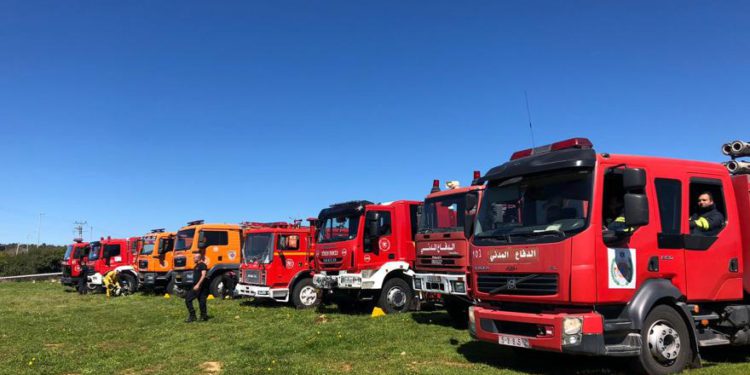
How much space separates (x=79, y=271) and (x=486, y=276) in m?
24.6

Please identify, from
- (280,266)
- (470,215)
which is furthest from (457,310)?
(280,266)

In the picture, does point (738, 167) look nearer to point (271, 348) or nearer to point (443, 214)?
point (443, 214)

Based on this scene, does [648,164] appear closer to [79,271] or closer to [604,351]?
[604,351]

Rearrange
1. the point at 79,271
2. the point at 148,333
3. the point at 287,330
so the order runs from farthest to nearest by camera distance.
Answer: the point at 79,271, the point at 148,333, the point at 287,330

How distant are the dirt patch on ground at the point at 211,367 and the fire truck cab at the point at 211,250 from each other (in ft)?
36.6

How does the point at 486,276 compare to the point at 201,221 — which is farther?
the point at 201,221

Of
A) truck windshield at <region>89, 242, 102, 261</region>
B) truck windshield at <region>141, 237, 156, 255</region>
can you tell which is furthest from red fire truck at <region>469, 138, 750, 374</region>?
truck windshield at <region>89, 242, 102, 261</region>

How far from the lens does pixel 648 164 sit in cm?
650

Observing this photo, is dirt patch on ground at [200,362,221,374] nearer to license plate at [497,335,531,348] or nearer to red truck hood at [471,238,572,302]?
red truck hood at [471,238,572,302]

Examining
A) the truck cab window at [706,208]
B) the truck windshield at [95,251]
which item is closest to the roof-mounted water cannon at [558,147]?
the truck cab window at [706,208]

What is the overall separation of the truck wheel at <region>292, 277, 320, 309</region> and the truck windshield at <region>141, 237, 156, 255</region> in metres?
9.45

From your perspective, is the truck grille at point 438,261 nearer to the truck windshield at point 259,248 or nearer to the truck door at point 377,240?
the truck door at point 377,240

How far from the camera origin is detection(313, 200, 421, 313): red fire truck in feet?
42.6

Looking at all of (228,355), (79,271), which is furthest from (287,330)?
(79,271)
